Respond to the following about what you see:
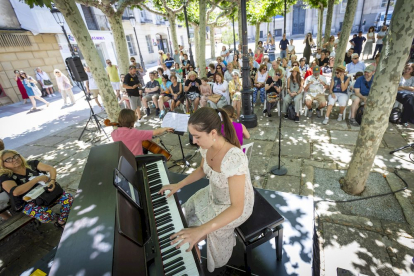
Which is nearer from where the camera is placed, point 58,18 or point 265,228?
point 265,228

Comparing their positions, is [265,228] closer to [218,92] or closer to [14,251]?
[14,251]

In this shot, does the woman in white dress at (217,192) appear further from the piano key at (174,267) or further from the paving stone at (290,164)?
the paving stone at (290,164)

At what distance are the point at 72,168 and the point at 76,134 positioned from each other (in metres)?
2.51

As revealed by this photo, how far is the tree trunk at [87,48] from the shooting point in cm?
485

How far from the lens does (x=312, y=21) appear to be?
1560 inches

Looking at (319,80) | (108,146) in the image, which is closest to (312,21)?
(319,80)

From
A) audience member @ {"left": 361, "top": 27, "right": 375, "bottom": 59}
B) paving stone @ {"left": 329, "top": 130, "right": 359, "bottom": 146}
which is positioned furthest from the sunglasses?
audience member @ {"left": 361, "top": 27, "right": 375, "bottom": 59}

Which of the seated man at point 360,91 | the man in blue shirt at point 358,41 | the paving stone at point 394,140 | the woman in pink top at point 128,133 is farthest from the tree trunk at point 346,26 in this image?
the woman in pink top at point 128,133

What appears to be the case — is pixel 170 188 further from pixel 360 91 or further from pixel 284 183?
pixel 360 91

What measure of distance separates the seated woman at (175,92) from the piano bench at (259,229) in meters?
6.23

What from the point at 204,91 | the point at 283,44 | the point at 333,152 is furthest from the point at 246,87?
the point at 283,44

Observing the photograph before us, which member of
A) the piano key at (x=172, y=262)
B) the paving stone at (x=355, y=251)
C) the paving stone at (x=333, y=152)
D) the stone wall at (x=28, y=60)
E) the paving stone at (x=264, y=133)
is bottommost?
the paving stone at (x=355, y=251)

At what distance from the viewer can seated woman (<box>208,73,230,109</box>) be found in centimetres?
670

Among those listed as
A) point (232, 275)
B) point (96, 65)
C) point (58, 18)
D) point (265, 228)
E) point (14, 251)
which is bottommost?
point (14, 251)
